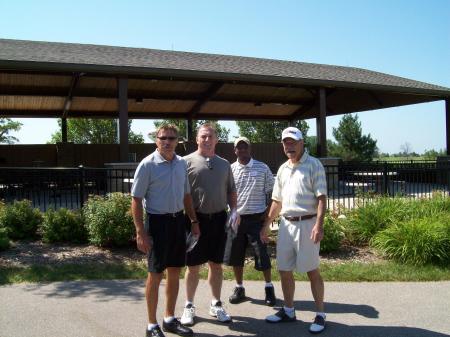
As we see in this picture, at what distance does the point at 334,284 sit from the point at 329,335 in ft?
5.38

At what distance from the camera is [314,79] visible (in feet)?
53.8

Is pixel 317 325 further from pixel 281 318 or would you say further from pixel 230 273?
pixel 230 273

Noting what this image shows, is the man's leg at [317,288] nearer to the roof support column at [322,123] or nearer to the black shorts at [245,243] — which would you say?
the black shorts at [245,243]

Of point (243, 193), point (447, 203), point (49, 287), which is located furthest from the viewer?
point (447, 203)

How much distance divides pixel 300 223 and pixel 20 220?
5.62 m

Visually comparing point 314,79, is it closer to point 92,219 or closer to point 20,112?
point 92,219

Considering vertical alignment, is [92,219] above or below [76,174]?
below

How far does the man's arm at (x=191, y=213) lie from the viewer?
4262 millimetres

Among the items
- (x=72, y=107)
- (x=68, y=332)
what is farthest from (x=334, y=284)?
(x=72, y=107)

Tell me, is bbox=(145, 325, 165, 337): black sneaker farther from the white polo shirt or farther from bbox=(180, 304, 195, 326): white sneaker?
the white polo shirt

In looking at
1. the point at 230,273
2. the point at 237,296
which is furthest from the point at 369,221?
the point at 237,296

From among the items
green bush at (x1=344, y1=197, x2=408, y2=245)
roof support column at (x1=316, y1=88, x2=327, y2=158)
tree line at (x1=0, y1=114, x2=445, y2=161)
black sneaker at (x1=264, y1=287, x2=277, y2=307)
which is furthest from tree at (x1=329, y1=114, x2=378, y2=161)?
black sneaker at (x1=264, y1=287, x2=277, y2=307)

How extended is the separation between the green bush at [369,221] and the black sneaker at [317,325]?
3.87 metres

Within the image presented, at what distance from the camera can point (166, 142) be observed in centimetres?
404
